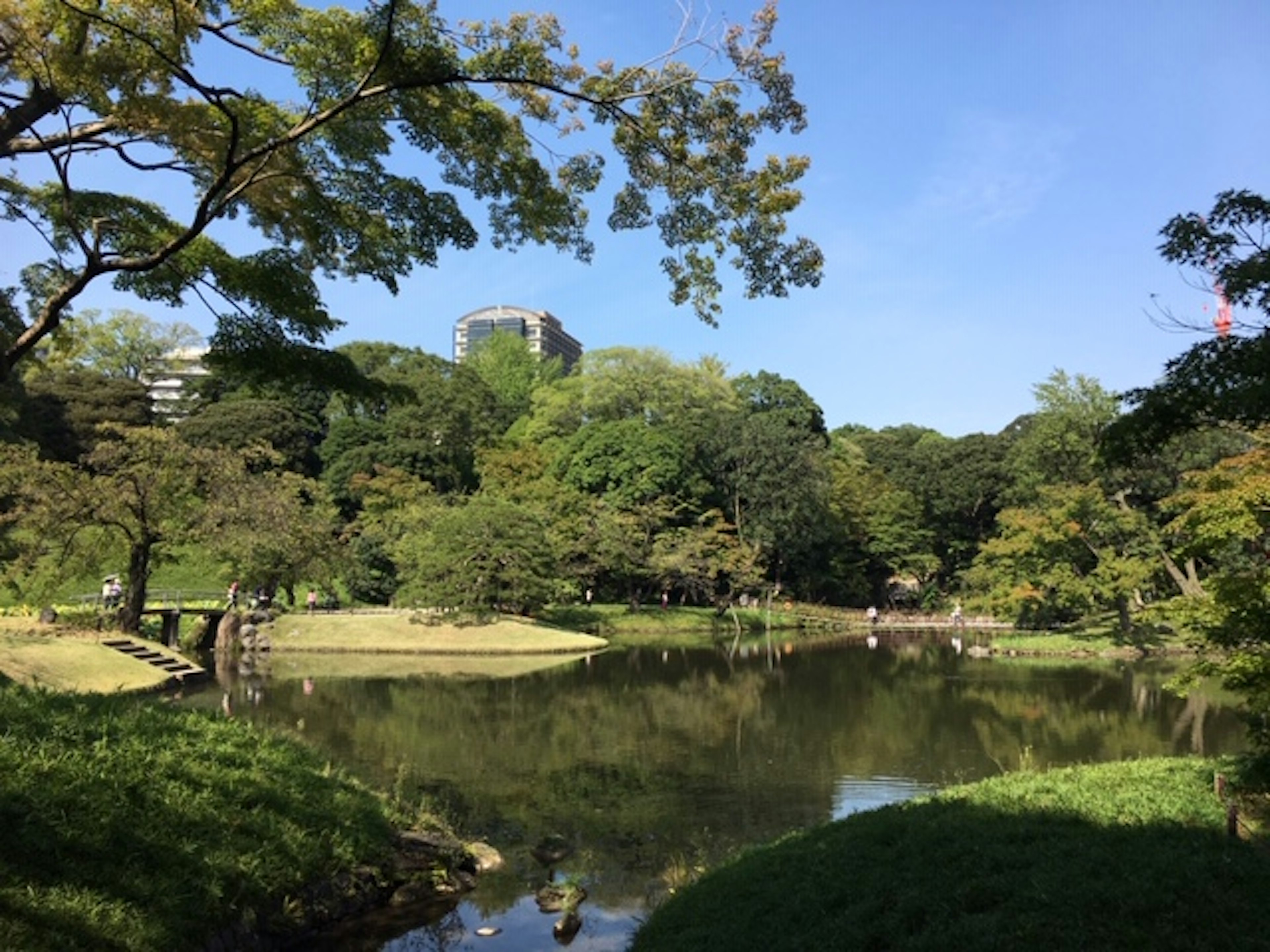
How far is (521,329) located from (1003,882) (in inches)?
4302

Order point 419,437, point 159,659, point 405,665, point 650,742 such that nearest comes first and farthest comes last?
point 650,742 < point 159,659 < point 405,665 < point 419,437

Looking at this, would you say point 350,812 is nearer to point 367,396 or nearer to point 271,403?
point 367,396

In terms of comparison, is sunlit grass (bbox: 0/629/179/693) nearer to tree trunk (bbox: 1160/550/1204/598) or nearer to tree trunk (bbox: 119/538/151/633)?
tree trunk (bbox: 119/538/151/633)

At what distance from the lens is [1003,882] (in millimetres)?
5012

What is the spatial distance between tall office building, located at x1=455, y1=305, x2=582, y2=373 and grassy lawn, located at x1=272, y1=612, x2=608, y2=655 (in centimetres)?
7729

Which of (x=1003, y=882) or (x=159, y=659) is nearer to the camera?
(x=1003, y=882)

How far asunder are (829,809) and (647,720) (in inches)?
269

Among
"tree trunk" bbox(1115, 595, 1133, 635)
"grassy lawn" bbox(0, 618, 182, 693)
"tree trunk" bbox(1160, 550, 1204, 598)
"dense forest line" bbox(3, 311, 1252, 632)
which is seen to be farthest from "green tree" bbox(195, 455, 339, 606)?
"tree trunk" bbox(1160, 550, 1204, 598)

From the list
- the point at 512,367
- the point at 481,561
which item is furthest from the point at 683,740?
the point at 512,367

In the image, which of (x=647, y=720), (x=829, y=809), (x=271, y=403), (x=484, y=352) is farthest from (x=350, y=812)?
(x=484, y=352)

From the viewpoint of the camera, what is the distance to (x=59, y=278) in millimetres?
8852

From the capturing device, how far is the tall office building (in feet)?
362

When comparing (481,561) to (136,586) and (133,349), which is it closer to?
(136,586)

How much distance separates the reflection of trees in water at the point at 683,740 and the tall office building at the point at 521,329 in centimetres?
8632
